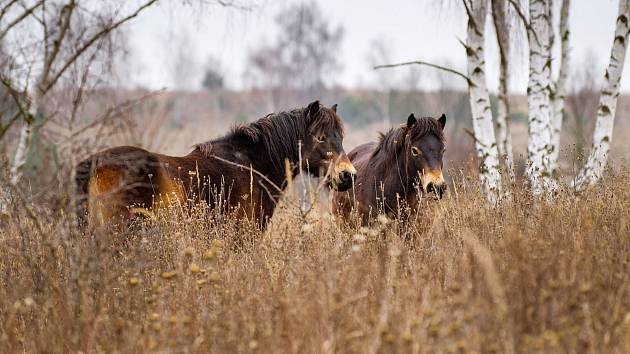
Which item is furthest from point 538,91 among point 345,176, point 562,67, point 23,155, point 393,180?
point 23,155

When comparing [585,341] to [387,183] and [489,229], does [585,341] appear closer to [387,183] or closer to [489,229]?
[489,229]

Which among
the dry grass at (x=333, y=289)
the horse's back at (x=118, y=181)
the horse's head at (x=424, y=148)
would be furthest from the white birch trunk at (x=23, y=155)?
the horse's head at (x=424, y=148)

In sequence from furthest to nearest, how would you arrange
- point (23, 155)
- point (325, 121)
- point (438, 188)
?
point (23, 155) < point (325, 121) < point (438, 188)

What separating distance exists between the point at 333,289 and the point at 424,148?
11.4ft

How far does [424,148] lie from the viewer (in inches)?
270

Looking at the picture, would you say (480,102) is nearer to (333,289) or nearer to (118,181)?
(118,181)

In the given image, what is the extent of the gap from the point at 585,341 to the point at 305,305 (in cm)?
145

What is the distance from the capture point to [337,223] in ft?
20.6

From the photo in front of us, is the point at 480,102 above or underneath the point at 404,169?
above

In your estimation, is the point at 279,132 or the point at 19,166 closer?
the point at 279,132

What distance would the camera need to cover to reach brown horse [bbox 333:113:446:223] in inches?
266

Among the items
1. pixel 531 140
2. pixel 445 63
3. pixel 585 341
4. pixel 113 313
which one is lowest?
pixel 113 313

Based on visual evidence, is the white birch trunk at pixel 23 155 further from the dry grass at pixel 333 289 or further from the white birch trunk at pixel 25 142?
the dry grass at pixel 333 289

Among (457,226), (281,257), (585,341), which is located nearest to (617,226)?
(457,226)
